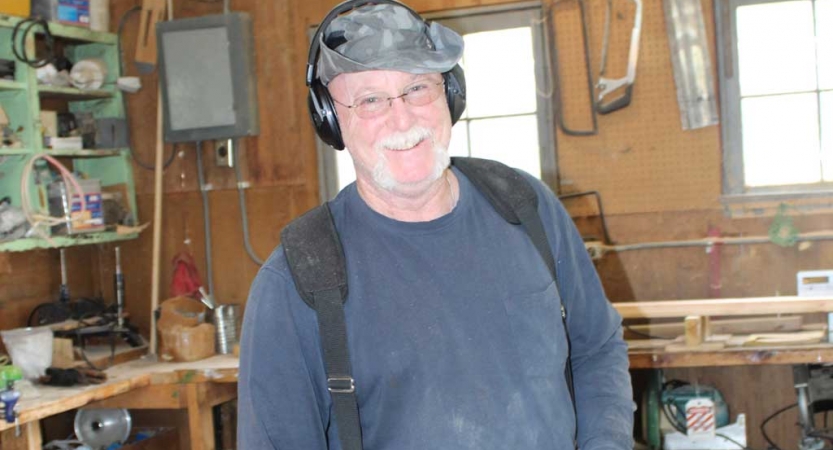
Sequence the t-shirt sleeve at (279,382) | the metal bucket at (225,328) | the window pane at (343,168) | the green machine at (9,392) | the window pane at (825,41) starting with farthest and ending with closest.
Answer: the window pane at (343,168) < the metal bucket at (225,328) < the window pane at (825,41) < the green machine at (9,392) < the t-shirt sleeve at (279,382)

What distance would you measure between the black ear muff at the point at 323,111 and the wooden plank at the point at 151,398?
6.61 feet

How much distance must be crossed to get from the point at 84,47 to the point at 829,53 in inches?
123

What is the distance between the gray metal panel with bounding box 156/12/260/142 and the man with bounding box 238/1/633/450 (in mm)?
2405

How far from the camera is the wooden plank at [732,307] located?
314 centimetres

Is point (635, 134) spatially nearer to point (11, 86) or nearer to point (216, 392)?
point (216, 392)

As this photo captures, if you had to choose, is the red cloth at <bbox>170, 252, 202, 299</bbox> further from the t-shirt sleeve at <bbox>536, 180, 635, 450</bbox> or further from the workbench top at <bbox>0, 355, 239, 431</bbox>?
the t-shirt sleeve at <bbox>536, 180, 635, 450</bbox>

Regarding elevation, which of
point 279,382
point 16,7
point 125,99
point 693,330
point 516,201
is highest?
point 16,7

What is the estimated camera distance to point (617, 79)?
11.9 ft

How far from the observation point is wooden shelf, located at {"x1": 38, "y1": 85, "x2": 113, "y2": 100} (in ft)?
12.4

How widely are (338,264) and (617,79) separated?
2457 mm

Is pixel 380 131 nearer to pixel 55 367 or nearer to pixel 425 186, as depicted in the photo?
pixel 425 186

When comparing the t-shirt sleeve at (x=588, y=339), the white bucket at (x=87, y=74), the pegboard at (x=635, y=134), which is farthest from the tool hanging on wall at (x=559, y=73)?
the t-shirt sleeve at (x=588, y=339)

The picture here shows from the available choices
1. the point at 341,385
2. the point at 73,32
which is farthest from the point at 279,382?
the point at 73,32

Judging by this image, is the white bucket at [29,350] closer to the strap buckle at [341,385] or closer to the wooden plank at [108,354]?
the wooden plank at [108,354]
